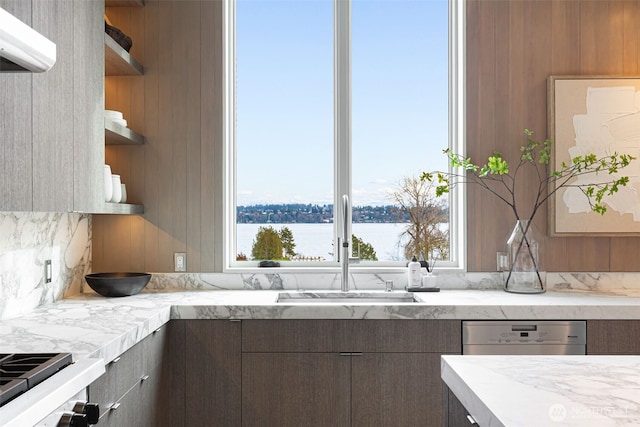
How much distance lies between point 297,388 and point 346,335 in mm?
326

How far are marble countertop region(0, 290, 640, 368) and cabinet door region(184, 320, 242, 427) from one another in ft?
0.23

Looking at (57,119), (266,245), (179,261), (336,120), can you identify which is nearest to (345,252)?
(266,245)

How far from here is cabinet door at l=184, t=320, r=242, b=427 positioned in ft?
8.41

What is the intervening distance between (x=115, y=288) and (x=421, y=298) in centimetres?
150

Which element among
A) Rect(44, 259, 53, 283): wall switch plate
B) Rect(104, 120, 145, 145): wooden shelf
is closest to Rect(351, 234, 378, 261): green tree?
Rect(104, 120, 145, 145): wooden shelf

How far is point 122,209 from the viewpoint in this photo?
2.84 meters

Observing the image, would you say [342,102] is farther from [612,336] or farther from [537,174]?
[612,336]

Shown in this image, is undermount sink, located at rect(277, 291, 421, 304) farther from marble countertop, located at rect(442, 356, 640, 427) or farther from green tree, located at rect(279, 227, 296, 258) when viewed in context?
marble countertop, located at rect(442, 356, 640, 427)

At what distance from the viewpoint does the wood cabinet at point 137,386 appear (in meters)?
1.82

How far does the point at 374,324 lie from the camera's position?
259 cm

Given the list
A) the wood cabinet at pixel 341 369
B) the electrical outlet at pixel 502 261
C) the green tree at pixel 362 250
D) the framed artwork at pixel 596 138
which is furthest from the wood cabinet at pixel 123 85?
the framed artwork at pixel 596 138

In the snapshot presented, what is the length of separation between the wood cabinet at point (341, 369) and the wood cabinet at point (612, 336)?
24.1 inches

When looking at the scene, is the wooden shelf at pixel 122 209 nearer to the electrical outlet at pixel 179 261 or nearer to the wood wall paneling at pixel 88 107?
the wood wall paneling at pixel 88 107

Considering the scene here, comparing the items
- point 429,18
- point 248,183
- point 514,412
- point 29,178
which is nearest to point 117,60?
point 248,183
